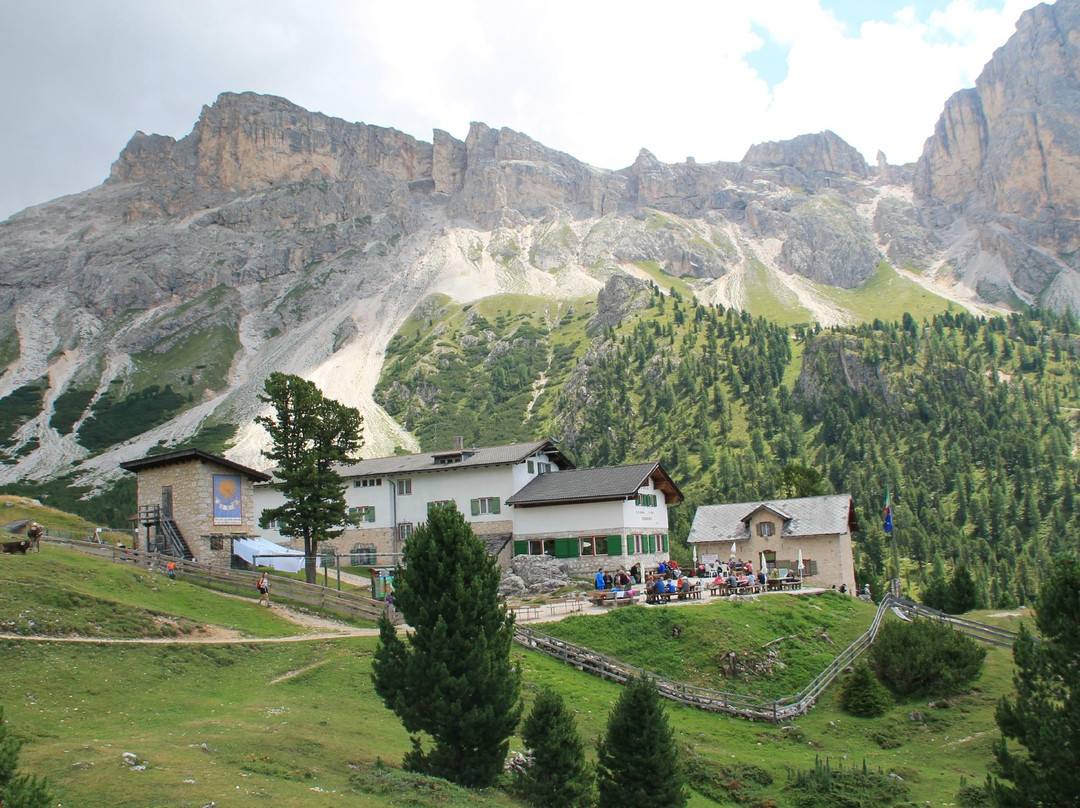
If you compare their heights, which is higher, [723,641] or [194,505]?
[194,505]

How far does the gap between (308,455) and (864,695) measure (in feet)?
104

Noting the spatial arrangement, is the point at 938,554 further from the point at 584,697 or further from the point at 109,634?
the point at 109,634

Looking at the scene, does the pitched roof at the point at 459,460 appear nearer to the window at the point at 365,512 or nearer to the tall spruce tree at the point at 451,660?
the window at the point at 365,512

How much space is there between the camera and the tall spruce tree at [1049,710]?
1864 centimetres

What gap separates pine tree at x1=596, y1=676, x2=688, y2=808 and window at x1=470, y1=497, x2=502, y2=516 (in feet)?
126

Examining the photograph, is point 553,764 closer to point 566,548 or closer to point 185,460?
point 185,460

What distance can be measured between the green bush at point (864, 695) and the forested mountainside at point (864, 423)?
45.1 meters

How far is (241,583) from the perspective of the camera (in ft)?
136

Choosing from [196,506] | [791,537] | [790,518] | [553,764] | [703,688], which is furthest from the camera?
[790,518]

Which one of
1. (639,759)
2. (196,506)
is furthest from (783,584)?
(196,506)

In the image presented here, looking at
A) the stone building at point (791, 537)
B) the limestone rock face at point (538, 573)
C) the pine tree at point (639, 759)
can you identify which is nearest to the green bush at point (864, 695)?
the pine tree at point (639, 759)

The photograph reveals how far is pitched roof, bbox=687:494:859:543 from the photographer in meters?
57.8

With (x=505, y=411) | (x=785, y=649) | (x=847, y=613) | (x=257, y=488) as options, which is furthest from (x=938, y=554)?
(x=505, y=411)

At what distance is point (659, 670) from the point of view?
3538 centimetres
